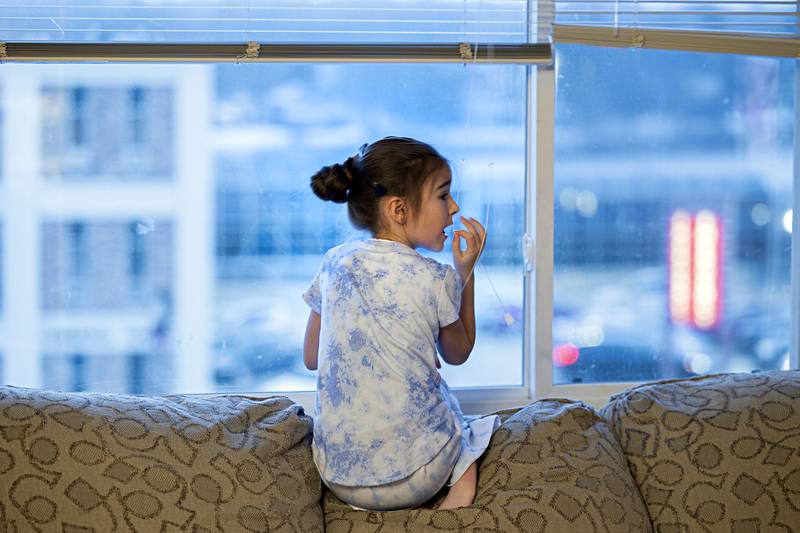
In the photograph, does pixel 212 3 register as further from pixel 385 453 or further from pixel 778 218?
pixel 778 218

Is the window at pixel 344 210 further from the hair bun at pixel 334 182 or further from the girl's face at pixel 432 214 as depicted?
the hair bun at pixel 334 182

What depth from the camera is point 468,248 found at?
1.93 m

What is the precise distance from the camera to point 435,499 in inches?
73.2

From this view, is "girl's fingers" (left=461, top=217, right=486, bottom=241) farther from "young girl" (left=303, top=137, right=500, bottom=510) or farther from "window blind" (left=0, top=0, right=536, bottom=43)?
"window blind" (left=0, top=0, right=536, bottom=43)

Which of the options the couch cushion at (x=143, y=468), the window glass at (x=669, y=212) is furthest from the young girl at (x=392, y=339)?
the window glass at (x=669, y=212)

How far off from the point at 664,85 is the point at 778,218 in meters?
0.52

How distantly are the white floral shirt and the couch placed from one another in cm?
11

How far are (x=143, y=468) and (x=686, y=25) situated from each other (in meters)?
1.72

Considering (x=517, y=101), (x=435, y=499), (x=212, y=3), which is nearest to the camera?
(x=435, y=499)

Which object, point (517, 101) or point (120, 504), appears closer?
point (120, 504)

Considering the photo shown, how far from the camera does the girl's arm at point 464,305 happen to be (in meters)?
1.91

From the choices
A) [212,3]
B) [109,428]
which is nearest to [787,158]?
[212,3]

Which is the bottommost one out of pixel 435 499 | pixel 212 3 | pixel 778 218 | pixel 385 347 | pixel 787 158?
pixel 435 499

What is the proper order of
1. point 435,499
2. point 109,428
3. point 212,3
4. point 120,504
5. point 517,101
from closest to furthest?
point 120,504 → point 109,428 → point 435,499 → point 212,3 → point 517,101
